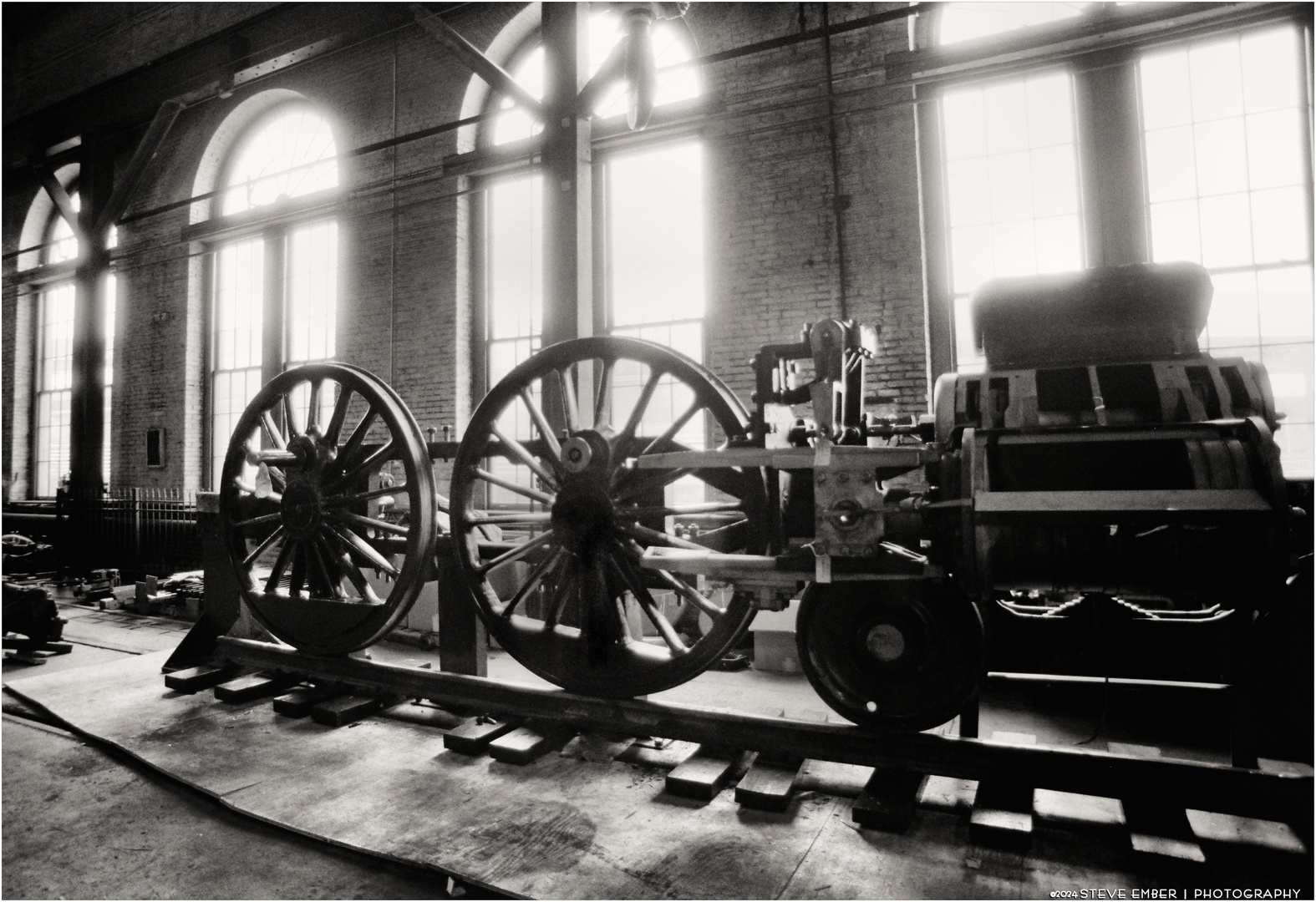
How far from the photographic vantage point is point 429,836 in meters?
2.31

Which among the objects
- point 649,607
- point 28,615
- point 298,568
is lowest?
point 28,615

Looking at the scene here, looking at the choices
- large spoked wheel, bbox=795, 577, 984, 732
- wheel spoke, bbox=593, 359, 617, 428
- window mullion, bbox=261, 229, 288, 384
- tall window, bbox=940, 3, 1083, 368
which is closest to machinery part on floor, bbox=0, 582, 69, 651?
window mullion, bbox=261, 229, 288, 384

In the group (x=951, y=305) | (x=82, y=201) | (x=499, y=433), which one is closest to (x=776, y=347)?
(x=499, y=433)

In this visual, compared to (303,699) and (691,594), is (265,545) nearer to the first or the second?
(303,699)

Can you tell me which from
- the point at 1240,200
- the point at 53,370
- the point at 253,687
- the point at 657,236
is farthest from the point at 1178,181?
the point at 53,370

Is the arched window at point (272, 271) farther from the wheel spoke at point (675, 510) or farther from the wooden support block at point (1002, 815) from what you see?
the wooden support block at point (1002, 815)

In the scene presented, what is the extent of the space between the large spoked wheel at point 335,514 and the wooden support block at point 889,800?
6.91 ft

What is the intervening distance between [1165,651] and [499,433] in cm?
267

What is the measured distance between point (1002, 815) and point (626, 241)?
6084 mm

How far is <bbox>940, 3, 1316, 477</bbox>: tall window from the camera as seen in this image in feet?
16.8

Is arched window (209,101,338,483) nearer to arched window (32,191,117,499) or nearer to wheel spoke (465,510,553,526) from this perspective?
arched window (32,191,117,499)

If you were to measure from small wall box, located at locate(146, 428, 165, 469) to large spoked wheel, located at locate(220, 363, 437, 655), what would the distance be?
732 cm

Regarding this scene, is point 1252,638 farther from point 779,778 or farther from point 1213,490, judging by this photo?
point 779,778

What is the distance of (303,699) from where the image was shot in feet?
11.7
